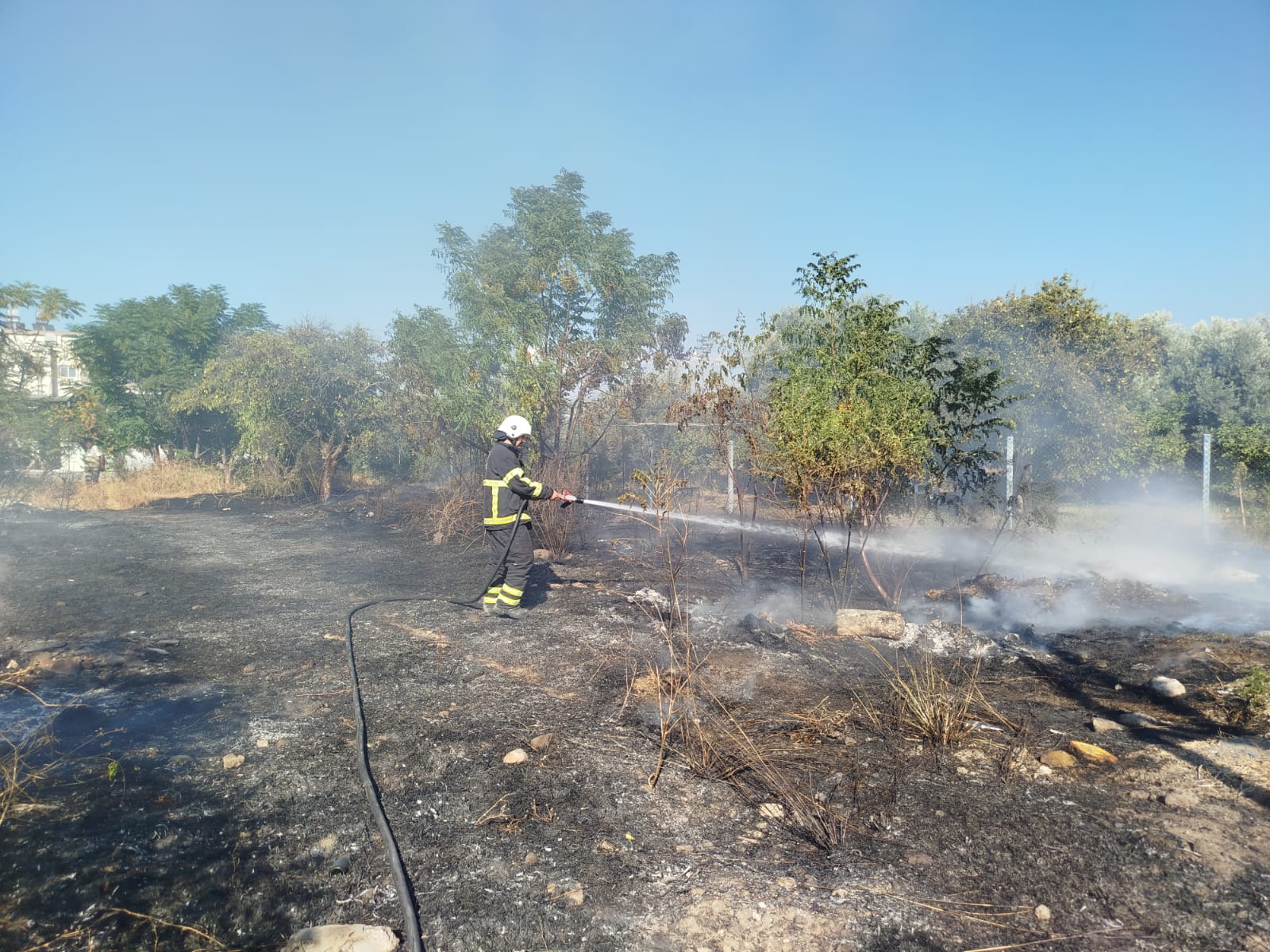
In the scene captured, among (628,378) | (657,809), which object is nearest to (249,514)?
(628,378)

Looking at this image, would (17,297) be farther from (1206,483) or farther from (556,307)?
(1206,483)

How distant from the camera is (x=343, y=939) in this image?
2479 millimetres

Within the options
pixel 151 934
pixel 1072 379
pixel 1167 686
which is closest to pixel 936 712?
pixel 1167 686

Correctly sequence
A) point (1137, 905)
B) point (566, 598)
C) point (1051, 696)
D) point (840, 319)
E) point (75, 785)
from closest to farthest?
point (1137, 905) → point (75, 785) → point (1051, 696) → point (840, 319) → point (566, 598)

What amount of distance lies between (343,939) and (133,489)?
57.2 ft

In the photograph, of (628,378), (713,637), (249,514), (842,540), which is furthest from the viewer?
(249,514)

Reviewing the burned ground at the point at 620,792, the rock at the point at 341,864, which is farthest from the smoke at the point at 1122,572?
the rock at the point at 341,864

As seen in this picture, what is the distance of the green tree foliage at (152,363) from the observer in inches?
719

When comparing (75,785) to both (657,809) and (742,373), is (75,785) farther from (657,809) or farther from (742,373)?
(742,373)

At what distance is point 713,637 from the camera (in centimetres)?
621

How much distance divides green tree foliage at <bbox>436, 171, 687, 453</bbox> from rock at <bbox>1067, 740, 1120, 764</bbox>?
8036 mm

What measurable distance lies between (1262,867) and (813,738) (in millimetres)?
1946

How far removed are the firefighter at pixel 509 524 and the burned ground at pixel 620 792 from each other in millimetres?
620

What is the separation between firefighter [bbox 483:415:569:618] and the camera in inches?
272
